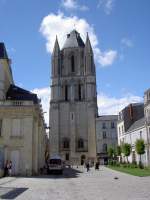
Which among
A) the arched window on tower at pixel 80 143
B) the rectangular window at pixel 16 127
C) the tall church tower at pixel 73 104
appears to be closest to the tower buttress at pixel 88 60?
the tall church tower at pixel 73 104

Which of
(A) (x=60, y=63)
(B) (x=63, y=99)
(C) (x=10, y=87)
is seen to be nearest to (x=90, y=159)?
(B) (x=63, y=99)

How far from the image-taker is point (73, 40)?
324 feet

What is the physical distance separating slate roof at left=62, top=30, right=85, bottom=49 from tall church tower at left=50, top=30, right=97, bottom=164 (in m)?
0.74

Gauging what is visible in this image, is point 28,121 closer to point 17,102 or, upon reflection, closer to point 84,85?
point 17,102

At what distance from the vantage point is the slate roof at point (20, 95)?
134 feet

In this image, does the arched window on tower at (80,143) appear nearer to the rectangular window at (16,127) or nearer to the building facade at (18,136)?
the building facade at (18,136)

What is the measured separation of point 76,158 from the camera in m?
85.4

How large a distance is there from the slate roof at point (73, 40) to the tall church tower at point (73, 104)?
0.74 meters

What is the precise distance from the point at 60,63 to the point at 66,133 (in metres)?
21.0

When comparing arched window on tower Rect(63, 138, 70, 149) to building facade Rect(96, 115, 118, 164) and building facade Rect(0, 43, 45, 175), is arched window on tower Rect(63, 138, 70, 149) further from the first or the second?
building facade Rect(0, 43, 45, 175)

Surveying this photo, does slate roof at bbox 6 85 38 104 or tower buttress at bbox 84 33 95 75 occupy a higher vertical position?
tower buttress at bbox 84 33 95 75

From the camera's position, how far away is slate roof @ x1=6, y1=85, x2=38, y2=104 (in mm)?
40812

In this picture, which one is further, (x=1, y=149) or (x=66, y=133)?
(x=66, y=133)

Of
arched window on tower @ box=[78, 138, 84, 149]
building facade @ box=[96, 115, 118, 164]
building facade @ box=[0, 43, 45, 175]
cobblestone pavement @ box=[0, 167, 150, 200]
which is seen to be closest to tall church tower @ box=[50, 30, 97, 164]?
arched window on tower @ box=[78, 138, 84, 149]
